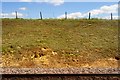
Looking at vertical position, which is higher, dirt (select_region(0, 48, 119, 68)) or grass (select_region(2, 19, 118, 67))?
grass (select_region(2, 19, 118, 67))

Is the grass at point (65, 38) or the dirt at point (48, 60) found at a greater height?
the grass at point (65, 38)

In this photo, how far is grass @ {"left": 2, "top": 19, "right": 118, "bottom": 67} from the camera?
2400cm

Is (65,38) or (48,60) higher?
(65,38)

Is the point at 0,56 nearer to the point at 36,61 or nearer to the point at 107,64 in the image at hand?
the point at 36,61

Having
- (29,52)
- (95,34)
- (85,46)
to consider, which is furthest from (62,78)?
(95,34)

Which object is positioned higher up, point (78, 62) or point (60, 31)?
point (60, 31)

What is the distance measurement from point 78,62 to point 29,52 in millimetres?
3976

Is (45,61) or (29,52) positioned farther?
(29,52)

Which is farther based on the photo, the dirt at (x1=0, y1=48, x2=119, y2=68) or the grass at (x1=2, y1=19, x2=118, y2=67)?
the grass at (x1=2, y1=19, x2=118, y2=67)

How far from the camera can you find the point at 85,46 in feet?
85.2

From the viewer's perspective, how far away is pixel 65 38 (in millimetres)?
28156

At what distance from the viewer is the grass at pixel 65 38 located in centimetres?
2400

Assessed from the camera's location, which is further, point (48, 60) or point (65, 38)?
point (65, 38)

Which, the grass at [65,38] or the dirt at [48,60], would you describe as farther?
the grass at [65,38]
